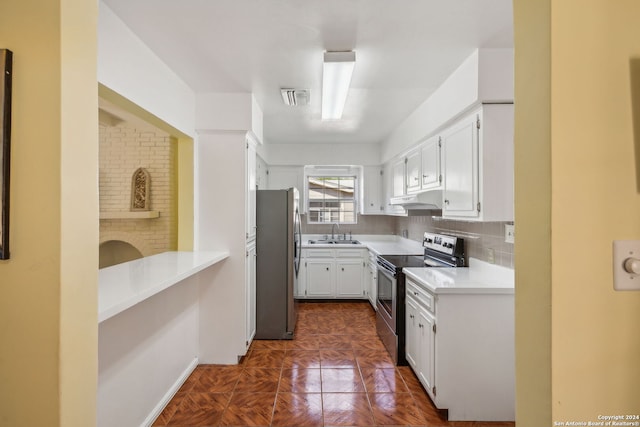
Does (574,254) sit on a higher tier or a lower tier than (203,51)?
lower

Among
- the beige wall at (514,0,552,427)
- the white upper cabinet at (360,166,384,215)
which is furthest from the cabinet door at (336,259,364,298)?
the beige wall at (514,0,552,427)

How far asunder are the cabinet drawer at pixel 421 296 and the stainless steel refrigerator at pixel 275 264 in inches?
53.2

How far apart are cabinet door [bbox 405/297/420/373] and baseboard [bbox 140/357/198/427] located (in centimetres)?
190

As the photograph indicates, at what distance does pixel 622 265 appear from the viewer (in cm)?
72

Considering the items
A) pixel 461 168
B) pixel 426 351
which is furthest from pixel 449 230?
pixel 426 351

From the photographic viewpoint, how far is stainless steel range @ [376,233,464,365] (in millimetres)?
2805

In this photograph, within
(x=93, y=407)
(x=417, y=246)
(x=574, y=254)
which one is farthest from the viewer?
(x=417, y=246)

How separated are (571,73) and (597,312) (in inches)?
21.8

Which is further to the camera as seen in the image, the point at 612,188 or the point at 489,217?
the point at 489,217

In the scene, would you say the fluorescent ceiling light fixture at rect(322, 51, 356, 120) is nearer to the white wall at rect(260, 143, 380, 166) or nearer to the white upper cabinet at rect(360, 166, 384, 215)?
the white wall at rect(260, 143, 380, 166)

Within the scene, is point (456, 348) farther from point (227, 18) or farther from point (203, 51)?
point (203, 51)

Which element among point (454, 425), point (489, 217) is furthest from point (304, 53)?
point (454, 425)

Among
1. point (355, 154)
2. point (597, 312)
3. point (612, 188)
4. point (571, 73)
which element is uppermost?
point (355, 154)

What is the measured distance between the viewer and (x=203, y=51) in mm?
2113
